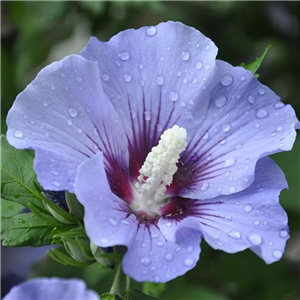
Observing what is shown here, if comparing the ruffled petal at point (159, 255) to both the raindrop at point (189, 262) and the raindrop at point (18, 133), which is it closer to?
the raindrop at point (189, 262)

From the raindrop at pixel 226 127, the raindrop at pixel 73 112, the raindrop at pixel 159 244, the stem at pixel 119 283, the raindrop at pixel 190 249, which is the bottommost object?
the stem at pixel 119 283

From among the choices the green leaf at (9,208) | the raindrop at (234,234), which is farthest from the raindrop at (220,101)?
the green leaf at (9,208)

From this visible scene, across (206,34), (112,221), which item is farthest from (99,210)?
(206,34)

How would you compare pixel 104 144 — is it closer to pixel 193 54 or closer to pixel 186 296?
pixel 193 54

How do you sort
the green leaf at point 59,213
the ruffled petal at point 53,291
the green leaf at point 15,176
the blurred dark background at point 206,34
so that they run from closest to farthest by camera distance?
the ruffled petal at point 53,291 → the green leaf at point 59,213 → the green leaf at point 15,176 → the blurred dark background at point 206,34

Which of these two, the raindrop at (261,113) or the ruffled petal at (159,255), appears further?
the raindrop at (261,113)

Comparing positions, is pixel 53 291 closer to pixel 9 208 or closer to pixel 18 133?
pixel 18 133
